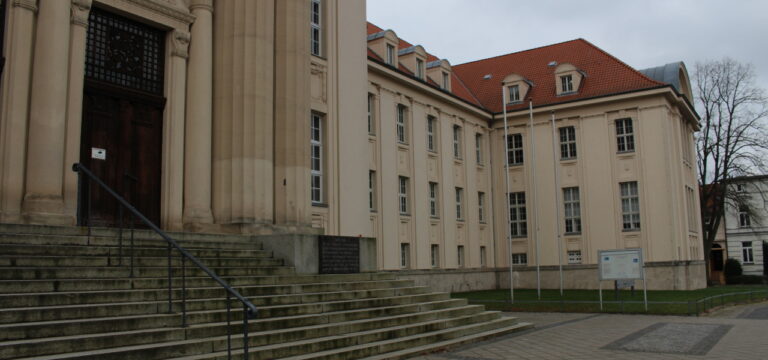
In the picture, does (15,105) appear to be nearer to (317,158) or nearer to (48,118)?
(48,118)

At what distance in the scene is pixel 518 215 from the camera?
38.6 m

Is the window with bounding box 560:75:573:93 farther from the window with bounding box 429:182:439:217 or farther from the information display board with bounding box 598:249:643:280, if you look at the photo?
the information display board with bounding box 598:249:643:280

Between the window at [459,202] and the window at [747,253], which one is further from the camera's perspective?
the window at [747,253]

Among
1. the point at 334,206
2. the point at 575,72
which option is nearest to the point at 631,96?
the point at 575,72

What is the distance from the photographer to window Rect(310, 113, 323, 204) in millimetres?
21000

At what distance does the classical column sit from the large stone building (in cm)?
5

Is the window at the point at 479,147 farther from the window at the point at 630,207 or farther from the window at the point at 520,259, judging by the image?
the window at the point at 630,207

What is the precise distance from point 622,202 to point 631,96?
540 centimetres

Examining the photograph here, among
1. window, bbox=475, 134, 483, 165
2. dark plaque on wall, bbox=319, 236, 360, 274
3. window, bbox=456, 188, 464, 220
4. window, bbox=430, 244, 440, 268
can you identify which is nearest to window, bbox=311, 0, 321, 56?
dark plaque on wall, bbox=319, 236, 360, 274

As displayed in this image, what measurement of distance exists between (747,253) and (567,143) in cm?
4494

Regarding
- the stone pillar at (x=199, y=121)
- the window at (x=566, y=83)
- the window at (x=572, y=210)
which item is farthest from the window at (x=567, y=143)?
the stone pillar at (x=199, y=121)

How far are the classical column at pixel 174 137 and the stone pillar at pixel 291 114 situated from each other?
7.47 ft

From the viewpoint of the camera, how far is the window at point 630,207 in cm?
3531

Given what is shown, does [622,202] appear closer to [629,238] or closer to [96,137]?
[629,238]
